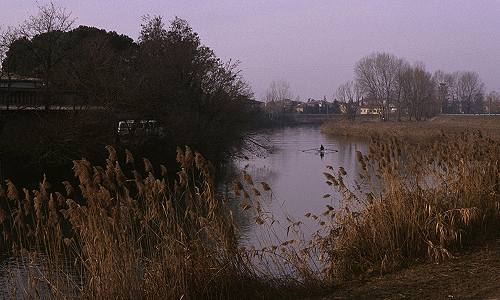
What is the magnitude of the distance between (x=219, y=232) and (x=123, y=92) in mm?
21782

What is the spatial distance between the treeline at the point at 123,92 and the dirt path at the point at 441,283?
1970 centimetres

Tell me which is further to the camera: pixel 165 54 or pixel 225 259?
pixel 165 54

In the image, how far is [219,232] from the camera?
5.80 metres

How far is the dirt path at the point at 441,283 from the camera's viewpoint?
5.07 metres

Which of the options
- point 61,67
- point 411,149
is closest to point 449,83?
point 61,67

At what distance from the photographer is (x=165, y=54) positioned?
31.5 meters

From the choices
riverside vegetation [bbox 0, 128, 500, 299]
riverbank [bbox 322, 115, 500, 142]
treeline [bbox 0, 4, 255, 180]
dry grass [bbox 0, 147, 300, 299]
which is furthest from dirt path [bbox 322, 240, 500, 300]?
riverbank [bbox 322, 115, 500, 142]

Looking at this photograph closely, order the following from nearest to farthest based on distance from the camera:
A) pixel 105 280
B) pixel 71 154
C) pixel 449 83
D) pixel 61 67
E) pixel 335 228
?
pixel 105 280, pixel 335 228, pixel 71 154, pixel 61 67, pixel 449 83

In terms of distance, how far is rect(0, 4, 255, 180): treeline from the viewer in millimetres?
24719

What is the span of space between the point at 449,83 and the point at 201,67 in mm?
81099

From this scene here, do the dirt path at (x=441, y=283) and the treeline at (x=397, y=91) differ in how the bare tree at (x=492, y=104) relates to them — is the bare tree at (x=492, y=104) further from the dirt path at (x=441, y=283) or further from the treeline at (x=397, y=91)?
the dirt path at (x=441, y=283)

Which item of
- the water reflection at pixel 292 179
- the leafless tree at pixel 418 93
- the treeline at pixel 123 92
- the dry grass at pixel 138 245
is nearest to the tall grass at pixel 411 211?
the water reflection at pixel 292 179

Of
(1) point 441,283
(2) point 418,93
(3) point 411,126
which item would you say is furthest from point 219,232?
(2) point 418,93

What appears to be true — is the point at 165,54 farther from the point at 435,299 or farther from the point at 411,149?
the point at 435,299
